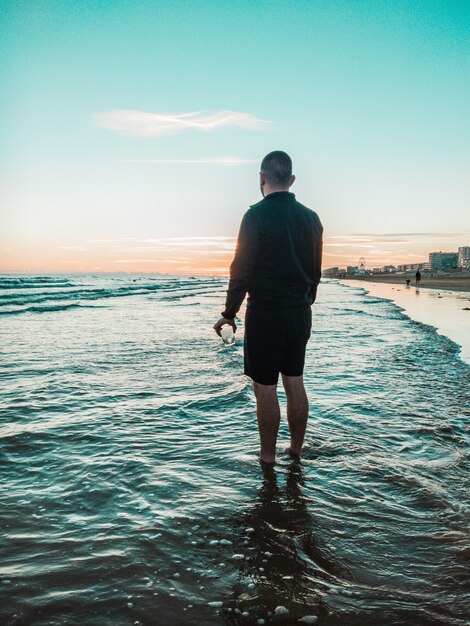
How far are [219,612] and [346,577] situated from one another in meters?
0.66

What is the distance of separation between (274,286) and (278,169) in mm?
921

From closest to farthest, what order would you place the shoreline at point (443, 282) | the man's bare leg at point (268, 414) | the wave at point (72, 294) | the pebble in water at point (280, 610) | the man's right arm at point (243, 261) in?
the pebble in water at point (280, 610) → the man's right arm at point (243, 261) → the man's bare leg at point (268, 414) → the wave at point (72, 294) → the shoreline at point (443, 282)

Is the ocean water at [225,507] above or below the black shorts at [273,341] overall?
below

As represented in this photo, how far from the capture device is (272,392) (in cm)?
348

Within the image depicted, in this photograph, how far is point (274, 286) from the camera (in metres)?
3.38

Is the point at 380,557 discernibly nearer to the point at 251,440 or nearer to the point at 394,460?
the point at 394,460

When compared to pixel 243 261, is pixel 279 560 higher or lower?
lower

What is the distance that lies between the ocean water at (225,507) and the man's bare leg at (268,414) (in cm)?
21

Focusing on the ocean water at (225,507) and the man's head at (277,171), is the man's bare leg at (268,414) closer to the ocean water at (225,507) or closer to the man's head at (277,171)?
the ocean water at (225,507)

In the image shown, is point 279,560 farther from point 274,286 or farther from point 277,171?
point 277,171

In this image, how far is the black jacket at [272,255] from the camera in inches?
131

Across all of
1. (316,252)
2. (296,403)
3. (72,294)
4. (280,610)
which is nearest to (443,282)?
(72,294)

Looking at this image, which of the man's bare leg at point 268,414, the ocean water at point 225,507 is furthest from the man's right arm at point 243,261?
the ocean water at point 225,507

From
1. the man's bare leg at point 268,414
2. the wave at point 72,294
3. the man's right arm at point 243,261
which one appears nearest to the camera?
the man's right arm at point 243,261
